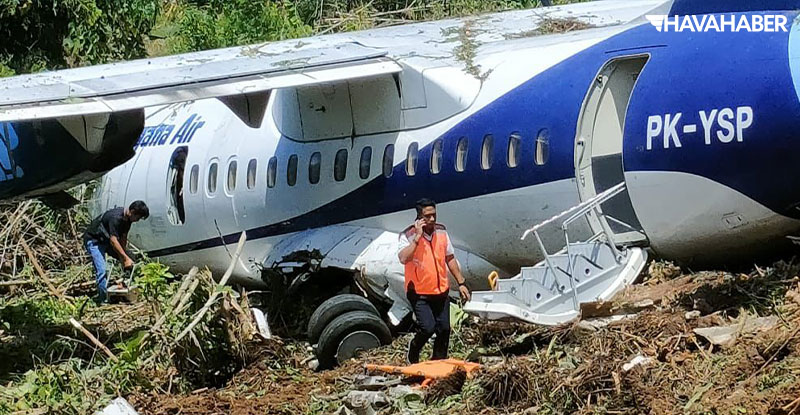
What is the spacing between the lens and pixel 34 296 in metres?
17.0

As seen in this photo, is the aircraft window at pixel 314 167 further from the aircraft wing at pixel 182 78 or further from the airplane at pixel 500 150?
the aircraft wing at pixel 182 78

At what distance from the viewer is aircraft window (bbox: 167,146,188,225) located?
15734mm

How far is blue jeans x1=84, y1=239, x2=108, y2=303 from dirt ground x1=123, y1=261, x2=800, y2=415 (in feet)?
15.0

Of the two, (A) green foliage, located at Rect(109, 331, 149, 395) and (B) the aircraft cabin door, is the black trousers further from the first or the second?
(A) green foliage, located at Rect(109, 331, 149, 395)

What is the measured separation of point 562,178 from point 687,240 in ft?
4.06

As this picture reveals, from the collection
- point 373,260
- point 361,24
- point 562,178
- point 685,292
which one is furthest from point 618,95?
point 361,24

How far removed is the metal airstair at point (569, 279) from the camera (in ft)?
36.0

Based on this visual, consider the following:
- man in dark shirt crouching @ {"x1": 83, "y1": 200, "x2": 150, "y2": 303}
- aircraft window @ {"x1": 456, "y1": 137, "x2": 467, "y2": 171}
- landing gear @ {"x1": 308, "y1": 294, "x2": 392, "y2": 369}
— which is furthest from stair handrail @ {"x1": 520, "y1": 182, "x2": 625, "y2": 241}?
man in dark shirt crouching @ {"x1": 83, "y1": 200, "x2": 150, "y2": 303}

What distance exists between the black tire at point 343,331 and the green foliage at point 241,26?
36.2 feet

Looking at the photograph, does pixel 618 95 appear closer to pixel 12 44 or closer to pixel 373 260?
pixel 373 260

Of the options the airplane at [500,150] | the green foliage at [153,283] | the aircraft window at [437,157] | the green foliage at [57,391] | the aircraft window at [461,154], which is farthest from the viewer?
the aircraft window at [437,157]

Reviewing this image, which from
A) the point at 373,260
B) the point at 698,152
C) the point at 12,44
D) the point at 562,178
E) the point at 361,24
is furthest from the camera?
the point at 361,24

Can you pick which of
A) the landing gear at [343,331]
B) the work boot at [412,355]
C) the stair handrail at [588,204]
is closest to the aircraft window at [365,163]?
the landing gear at [343,331]

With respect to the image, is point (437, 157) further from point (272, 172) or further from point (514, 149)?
point (272, 172)
